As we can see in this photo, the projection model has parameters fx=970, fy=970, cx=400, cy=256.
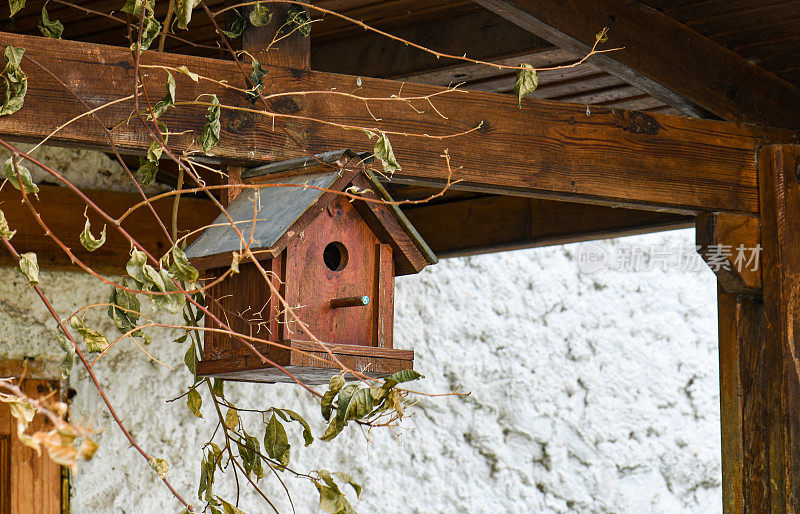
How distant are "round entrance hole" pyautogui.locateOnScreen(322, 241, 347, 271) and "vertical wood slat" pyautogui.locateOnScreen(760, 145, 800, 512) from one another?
1069 mm

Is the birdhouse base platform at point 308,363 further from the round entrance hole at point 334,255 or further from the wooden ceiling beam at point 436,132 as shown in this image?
the wooden ceiling beam at point 436,132

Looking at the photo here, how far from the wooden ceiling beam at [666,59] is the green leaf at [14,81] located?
849 millimetres

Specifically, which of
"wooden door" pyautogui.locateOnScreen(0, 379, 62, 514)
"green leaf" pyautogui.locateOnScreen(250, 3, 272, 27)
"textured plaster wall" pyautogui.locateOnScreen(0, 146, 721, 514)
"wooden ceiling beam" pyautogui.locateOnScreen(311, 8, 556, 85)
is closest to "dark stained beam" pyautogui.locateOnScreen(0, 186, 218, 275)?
"wooden door" pyautogui.locateOnScreen(0, 379, 62, 514)

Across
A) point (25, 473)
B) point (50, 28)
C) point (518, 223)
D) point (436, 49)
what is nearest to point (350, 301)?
point (50, 28)

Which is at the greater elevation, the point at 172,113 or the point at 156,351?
the point at 172,113

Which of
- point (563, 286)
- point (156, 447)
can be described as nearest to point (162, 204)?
point (156, 447)

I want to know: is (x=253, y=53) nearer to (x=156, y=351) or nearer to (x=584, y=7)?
(x=584, y=7)

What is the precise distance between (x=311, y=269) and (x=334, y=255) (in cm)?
11

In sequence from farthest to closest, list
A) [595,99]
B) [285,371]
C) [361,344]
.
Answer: [595,99] < [361,344] < [285,371]

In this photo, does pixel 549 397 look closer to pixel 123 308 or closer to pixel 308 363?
pixel 308 363

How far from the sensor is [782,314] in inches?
84.4

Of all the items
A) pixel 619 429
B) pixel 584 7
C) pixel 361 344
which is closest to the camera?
pixel 361 344

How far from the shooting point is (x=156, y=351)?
324 centimetres

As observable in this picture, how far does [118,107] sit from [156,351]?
1738mm
